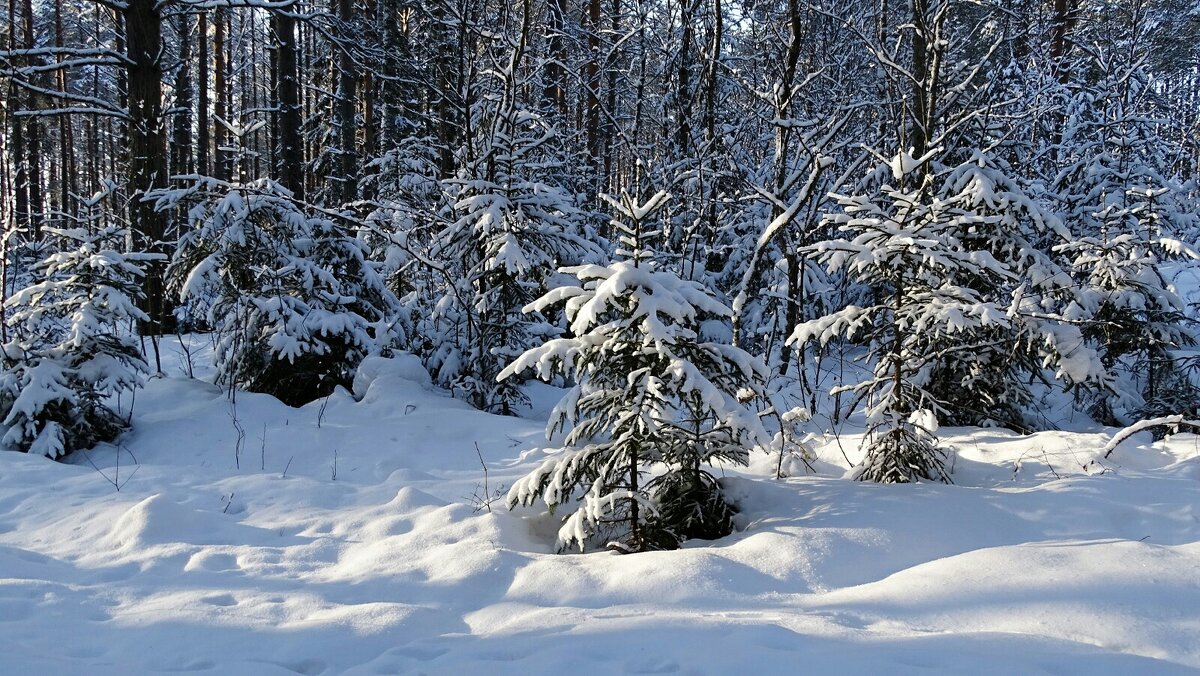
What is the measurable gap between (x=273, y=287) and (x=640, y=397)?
556 cm

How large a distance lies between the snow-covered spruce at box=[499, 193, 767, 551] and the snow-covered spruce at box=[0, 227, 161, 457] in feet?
15.9

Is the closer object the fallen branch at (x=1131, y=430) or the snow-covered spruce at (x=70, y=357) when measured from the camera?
the fallen branch at (x=1131, y=430)

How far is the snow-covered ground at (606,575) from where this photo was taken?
2.84m

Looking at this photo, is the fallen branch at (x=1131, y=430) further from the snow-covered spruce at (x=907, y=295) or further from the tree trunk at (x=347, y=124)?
the tree trunk at (x=347, y=124)

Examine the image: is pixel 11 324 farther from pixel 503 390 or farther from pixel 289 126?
pixel 289 126

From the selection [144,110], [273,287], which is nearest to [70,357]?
[273,287]

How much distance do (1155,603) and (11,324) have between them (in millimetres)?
8691

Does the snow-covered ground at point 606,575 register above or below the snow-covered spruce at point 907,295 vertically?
below

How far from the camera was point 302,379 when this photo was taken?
27.0ft

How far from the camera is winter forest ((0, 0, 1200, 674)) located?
416 cm

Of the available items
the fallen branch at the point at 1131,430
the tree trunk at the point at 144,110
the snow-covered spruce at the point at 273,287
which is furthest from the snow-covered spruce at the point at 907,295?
the tree trunk at the point at 144,110

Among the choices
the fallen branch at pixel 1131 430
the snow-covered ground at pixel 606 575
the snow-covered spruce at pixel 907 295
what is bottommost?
the snow-covered ground at pixel 606 575

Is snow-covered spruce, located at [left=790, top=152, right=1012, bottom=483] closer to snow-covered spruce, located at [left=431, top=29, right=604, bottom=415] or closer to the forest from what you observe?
the forest

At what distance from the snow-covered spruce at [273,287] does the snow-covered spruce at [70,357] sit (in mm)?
757
